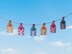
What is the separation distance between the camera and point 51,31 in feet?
93.9

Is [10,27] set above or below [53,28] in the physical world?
above

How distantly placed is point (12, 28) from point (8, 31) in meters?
0.45

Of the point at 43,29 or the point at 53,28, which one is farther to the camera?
the point at 43,29

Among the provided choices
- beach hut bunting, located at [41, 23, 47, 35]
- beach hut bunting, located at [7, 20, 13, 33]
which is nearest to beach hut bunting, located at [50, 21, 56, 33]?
beach hut bunting, located at [41, 23, 47, 35]

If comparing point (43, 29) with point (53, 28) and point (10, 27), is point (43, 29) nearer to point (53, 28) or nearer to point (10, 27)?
point (53, 28)

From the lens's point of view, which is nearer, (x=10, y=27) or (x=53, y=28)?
(x=53, y=28)

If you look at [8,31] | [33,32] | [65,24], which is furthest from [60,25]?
[8,31]

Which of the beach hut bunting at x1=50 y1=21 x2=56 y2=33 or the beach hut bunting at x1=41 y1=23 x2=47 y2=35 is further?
the beach hut bunting at x1=41 y1=23 x2=47 y2=35

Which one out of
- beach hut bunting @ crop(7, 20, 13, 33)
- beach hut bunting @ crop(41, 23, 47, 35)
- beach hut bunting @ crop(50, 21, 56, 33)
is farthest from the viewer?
beach hut bunting @ crop(41, 23, 47, 35)

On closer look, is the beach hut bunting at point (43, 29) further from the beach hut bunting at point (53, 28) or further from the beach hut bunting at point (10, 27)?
the beach hut bunting at point (10, 27)

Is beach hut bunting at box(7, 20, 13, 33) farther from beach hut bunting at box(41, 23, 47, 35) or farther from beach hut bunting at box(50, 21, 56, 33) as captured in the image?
beach hut bunting at box(50, 21, 56, 33)

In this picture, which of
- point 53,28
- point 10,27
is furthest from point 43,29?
point 10,27

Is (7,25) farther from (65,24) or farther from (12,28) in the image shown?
(65,24)

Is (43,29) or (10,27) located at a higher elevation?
(10,27)
